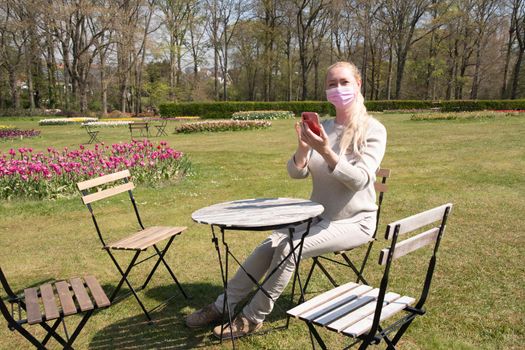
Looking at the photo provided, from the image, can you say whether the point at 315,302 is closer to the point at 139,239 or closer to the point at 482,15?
the point at 139,239

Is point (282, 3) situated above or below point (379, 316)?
above

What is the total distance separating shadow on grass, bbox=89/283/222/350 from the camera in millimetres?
3189

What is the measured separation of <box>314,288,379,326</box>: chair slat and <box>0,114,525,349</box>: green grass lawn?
724 mm

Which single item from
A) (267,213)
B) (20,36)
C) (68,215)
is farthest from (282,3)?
(267,213)

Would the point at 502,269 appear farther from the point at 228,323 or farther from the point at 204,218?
the point at 204,218

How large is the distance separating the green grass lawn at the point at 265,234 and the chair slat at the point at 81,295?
550 mm

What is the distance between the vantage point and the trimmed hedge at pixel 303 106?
27438 mm

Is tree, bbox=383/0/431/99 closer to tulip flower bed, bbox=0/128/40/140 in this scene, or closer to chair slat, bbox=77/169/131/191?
tulip flower bed, bbox=0/128/40/140

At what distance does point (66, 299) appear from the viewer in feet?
8.80

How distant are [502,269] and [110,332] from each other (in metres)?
3.58

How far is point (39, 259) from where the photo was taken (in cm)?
493

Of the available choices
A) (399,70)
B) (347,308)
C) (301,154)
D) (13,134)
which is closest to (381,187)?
(301,154)

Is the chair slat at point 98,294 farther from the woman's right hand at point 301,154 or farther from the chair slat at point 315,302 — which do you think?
the woman's right hand at point 301,154

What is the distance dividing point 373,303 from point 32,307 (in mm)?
1991
